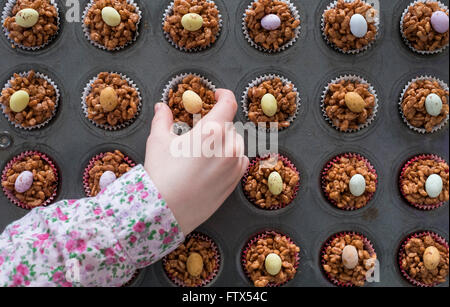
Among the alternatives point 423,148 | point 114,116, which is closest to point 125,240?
point 114,116

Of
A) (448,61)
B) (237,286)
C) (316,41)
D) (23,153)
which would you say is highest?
(316,41)

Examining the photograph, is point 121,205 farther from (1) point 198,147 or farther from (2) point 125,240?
(1) point 198,147

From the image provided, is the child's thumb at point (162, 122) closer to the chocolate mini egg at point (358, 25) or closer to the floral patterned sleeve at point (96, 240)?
the floral patterned sleeve at point (96, 240)

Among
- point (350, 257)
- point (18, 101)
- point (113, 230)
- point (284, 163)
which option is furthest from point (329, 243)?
point (18, 101)

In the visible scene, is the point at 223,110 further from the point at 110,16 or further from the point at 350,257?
the point at 350,257

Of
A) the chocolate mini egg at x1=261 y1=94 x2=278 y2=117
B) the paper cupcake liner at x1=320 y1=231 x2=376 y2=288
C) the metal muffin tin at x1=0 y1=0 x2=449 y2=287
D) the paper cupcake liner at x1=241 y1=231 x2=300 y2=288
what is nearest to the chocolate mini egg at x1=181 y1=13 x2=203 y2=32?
the metal muffin tin at x1=0 y1=0 x2=449 y2=287

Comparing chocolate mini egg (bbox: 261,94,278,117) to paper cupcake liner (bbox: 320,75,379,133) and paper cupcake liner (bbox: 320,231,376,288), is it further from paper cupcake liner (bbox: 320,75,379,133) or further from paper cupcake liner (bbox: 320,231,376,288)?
paper cupcake liner (bbox: 320,231,376,288)

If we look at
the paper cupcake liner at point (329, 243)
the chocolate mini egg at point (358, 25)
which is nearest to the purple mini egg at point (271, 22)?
the chocolate mini egg at point (358, 25)
